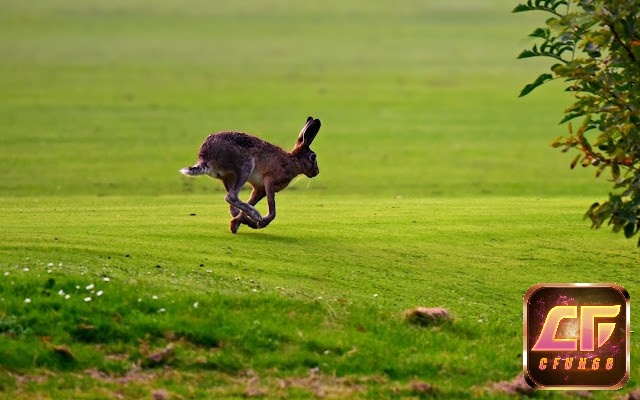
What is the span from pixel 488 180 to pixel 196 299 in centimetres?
1735

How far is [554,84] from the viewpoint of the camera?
51719 millimetres

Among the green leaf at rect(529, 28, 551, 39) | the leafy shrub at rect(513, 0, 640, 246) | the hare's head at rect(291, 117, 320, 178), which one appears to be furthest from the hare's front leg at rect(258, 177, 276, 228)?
the green leaf at rect(529, 28, 551, 39)

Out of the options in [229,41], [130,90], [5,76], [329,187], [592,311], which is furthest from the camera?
[229,41]

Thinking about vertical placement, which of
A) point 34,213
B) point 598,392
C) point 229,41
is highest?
point 229,41

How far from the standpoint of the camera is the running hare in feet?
46.1

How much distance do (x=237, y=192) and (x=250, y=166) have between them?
319 millimetres

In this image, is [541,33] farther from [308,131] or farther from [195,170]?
[195,170]

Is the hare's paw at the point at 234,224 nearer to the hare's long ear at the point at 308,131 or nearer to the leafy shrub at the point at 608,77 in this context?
the hare's long ear at the point at 308,131

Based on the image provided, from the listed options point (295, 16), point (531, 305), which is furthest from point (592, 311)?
point (295, 16)

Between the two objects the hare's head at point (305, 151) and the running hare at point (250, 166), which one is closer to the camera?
the running hare at point (250, 166)

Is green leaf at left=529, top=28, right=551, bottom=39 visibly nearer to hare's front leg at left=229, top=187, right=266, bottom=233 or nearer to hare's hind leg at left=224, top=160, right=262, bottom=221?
hare's hind leg at left=224, top=160, right=262, bottom=221

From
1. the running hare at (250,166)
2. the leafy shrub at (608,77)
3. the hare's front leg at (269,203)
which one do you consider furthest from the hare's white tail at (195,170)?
the leafy shrub at (608,77)

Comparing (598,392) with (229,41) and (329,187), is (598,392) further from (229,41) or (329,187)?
(229,41)

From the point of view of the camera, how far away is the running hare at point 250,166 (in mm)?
14062
